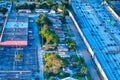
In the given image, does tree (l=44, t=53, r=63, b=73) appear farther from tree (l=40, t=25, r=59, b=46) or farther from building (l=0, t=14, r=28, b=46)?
building (l=0, t=14, r=28, b=46)

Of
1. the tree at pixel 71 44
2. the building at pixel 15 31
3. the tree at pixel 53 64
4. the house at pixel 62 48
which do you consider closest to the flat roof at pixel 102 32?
the tree at pixel 71 44

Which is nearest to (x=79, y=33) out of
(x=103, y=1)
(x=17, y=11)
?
(x=17, y=11)

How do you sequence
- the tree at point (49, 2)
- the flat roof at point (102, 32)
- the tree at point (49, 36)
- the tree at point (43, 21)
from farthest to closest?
1. the tree at point (49, 2)
2. the tree at point (43, 21)
3. the tree at point (49, 36)
4. the flat roof at point (102, 32)

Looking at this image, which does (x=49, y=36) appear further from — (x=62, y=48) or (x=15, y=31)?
(x=15, y=31)

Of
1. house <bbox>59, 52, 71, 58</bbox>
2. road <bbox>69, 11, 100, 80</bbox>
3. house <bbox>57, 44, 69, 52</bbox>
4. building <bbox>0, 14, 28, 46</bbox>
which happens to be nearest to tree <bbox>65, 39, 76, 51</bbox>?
house <bbox>57, 44, 69, 52</bbox>

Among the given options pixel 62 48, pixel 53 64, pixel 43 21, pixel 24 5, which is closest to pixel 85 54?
pixel 62 48

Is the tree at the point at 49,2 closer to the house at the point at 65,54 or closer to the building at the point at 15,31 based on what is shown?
the building at the point at 15,31
